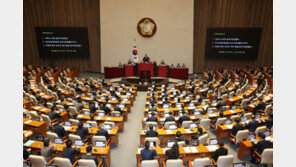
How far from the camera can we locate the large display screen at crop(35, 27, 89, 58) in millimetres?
21516

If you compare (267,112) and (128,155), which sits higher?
(267,112)

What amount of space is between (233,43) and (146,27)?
9113mm

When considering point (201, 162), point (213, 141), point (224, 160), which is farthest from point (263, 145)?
point (201, 162)

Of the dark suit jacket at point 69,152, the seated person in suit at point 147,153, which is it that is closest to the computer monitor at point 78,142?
the dark suit jacket at point 69,152

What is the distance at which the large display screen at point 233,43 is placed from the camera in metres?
20.7

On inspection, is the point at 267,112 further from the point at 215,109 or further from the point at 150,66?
the point at 150,66

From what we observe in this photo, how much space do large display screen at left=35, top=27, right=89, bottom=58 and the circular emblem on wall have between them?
578 centimetres

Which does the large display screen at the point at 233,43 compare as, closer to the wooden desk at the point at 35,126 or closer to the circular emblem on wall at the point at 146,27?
the circular emblem on wall at the point at 146,27

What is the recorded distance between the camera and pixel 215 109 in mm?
9734

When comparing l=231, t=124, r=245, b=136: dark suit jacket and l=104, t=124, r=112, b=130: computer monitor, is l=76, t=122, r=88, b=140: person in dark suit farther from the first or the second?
l=231, t=124, r=245, b=136: dark suit jacket

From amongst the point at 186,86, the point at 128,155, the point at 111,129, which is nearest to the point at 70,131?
the point at 111,129

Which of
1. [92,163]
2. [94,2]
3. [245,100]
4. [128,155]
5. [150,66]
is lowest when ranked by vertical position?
[128,155]

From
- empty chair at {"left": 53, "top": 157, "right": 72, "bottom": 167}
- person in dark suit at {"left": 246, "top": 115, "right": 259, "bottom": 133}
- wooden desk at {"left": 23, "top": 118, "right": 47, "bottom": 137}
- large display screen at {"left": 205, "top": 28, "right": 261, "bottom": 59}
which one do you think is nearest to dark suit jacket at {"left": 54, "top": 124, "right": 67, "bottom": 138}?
wooden desk at {"left": 23, "top": 118, "right": 47, "bottom": 137}

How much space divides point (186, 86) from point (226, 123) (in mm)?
7308
